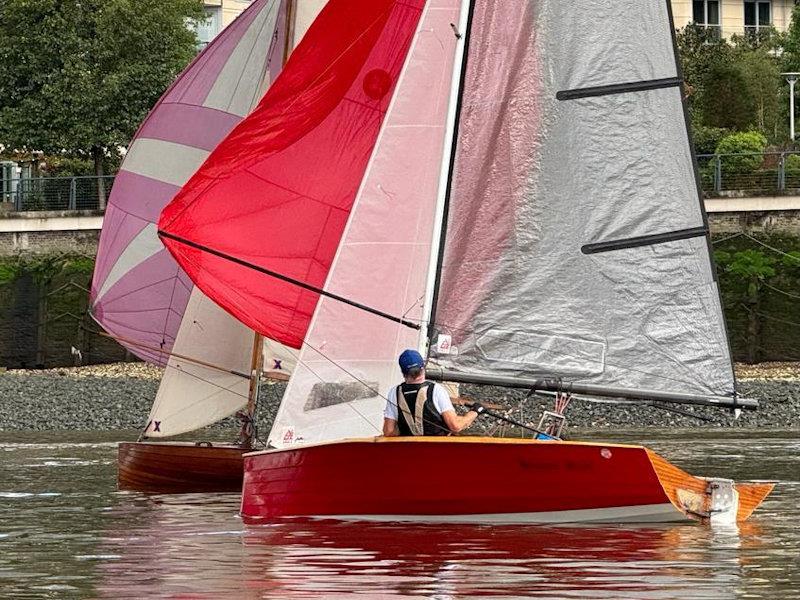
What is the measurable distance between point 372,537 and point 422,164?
378cm

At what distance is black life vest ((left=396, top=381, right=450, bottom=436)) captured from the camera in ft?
62.2

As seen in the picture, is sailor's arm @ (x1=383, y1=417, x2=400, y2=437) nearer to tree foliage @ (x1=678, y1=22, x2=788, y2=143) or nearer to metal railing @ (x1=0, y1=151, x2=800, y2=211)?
metal railing @ (x1=0, y1=151, x2=800, y2=211)

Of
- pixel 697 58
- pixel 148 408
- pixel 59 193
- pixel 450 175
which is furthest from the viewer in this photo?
pixel 697 58

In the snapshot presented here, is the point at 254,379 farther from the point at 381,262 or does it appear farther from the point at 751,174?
the point at 751,174

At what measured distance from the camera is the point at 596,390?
19766mm

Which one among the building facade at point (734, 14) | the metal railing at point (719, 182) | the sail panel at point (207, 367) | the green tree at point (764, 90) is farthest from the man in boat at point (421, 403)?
the building facade at point (734, 14)

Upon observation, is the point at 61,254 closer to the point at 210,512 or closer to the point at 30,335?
the point at 30,335

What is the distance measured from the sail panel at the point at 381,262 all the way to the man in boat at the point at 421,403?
1.16 m

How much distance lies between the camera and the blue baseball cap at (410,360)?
18969 mm

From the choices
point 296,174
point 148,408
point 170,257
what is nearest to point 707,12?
point 148,408

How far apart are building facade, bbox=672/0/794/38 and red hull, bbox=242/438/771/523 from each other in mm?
64318

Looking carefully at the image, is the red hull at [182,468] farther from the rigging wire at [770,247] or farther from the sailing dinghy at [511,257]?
the rigging wire at [770,247]

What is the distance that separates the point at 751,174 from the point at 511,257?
1670 inches

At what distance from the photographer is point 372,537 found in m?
18.9
